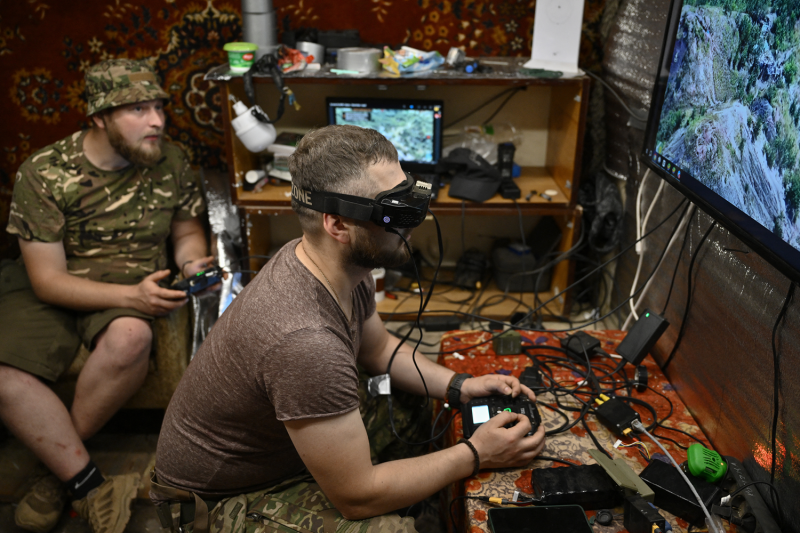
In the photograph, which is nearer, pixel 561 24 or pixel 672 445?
pixel 672 445

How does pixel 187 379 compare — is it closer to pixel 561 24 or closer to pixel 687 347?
pixel 687 347

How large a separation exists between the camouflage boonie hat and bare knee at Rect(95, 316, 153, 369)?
658mm

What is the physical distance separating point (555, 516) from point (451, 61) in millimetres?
1680

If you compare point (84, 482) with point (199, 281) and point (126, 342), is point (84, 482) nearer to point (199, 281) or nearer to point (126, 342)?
point (126, 342)

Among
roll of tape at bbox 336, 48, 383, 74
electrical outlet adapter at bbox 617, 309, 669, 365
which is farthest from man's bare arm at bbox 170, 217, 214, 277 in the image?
electrical outlet adapter at bbox 617, 309, 669, 365

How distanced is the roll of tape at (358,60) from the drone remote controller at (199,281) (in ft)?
2.80

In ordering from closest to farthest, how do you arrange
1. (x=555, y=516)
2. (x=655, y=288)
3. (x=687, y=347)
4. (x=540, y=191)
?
(x=555, y=516)
(x=687, y=347)
(x=655, y=288)
(x=540, y=191)

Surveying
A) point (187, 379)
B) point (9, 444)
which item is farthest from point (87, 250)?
point (187, 379)

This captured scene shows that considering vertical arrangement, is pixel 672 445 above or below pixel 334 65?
below

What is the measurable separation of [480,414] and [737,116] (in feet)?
2.45

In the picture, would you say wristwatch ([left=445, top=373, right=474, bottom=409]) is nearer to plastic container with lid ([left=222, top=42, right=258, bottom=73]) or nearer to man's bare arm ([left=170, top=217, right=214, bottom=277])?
man's bare arm ([left=170, top=217, right=214, bottom=277])

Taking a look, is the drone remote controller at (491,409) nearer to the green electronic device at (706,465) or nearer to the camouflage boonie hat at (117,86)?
the green electronic device at (706,465)

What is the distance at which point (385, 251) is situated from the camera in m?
1.12

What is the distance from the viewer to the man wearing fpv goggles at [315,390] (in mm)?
1049
